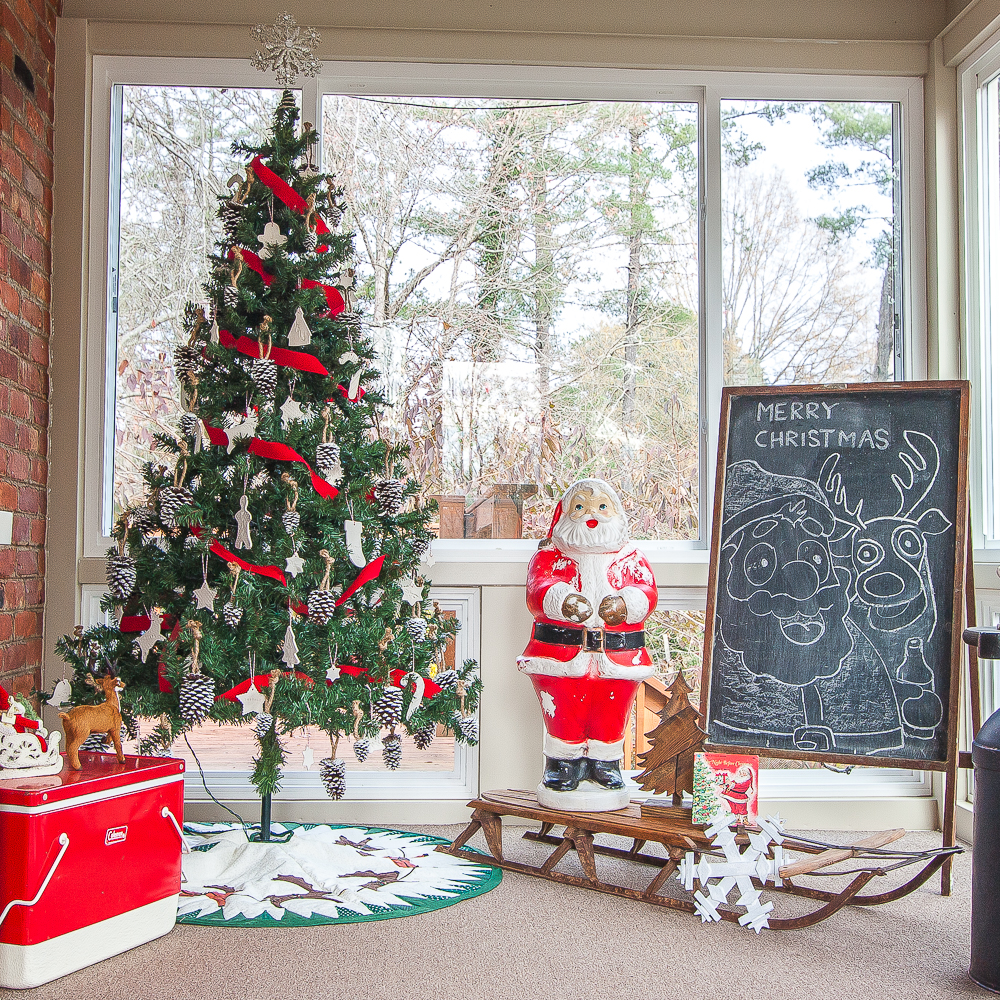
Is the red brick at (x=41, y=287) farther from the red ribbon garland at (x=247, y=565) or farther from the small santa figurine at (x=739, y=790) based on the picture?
the small santa figurine at (x=739, y=790)

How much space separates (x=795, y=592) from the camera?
9.22 feet

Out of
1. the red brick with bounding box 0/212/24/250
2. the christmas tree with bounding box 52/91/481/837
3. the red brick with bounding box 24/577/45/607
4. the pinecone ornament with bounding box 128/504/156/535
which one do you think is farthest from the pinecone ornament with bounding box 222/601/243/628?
the red brick with bounding box 0/212/24/250

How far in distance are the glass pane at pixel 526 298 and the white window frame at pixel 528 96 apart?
0.18 ft

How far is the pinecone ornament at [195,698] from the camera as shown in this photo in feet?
7.56

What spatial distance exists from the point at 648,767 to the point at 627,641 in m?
0.35

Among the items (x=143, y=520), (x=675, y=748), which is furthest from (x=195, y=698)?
(x=675, y=748)

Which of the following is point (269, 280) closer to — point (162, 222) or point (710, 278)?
point (162, 222)

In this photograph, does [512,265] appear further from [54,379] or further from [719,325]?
[54,379]

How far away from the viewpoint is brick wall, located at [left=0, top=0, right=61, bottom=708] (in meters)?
2.94

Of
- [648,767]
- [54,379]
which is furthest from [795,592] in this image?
[54,379]

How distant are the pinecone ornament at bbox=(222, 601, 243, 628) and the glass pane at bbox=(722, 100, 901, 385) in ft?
6.40

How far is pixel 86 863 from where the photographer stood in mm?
1999

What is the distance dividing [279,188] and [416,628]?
4.30ft

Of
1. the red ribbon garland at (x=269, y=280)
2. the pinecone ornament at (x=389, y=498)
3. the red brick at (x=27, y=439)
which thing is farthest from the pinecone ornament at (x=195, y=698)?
the red brick at (x=27, y=439)
